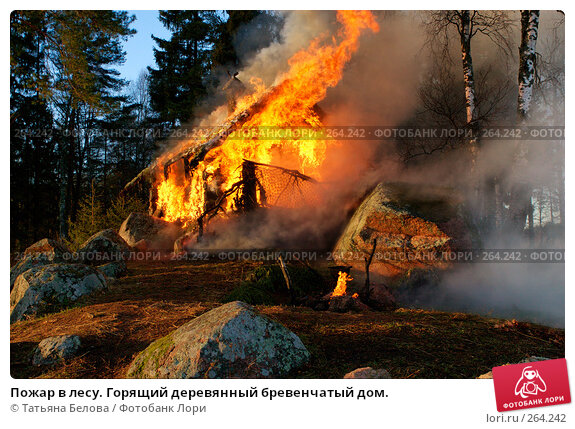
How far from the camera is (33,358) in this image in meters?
3.60

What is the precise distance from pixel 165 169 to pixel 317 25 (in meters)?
7.60

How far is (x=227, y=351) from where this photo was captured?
2820 mm

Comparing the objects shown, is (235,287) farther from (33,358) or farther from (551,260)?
(551,260)

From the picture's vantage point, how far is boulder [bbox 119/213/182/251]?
11836mm

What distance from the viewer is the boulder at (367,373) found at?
113 inches

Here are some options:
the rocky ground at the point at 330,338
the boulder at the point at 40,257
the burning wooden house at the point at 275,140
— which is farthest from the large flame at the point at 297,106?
the rocky ground at the point at 330,338

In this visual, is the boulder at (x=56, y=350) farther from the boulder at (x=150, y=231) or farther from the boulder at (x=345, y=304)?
the boulder at (x=150, y=231)

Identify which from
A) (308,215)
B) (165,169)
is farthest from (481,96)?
(165,169)

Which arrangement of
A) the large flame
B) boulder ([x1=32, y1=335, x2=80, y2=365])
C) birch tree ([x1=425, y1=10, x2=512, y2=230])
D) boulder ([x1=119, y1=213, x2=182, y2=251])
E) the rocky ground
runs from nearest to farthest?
the rocky ground, boulder ([x1=32, y1=335, x2=80, y2=365]), birch tree ([x1=425, y1=10, x2=512, y2=230]), the large flame, boulder ([x1=119, y1=213, x2=182, y2=251])

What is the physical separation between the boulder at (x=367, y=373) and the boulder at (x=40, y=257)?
7.46m

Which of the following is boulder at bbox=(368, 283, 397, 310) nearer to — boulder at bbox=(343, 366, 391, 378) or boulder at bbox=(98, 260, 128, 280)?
boulder at bbox=(343, 366, 391, 378)
